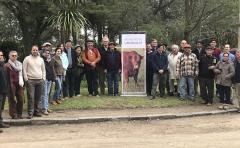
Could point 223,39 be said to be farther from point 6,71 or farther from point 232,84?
point 6,71

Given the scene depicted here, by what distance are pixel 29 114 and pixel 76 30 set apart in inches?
224

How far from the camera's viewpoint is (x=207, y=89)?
1711 cm

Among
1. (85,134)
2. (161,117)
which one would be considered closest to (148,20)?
(161,117)

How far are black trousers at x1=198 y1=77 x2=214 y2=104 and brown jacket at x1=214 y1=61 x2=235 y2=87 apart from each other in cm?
30

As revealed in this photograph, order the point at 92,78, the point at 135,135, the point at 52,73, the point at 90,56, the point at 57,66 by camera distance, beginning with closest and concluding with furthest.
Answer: the point at 135,135
the point at 52,73
the point at 57,66
the point at 90,56
the point at 92,78

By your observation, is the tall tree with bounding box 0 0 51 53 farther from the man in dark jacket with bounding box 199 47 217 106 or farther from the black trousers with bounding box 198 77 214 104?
the black trousers with bounding box 198 77 214 104

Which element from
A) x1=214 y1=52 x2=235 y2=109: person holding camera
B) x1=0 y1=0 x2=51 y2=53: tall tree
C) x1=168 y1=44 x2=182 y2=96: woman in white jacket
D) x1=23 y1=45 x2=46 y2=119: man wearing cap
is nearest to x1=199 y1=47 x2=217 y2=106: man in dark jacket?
x1=214 y1=52 x2=235 y2=109: person holding camera

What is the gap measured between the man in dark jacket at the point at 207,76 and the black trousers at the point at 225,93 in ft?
0.98

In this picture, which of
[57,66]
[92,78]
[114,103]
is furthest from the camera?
[92,78]

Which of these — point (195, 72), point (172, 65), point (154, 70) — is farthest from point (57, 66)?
point (195, 72)

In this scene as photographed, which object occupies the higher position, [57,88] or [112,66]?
[112,66]

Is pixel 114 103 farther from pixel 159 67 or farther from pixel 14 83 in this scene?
pixel 14 83

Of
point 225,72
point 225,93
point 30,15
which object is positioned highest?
point 30,15

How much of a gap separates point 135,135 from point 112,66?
5808mm
